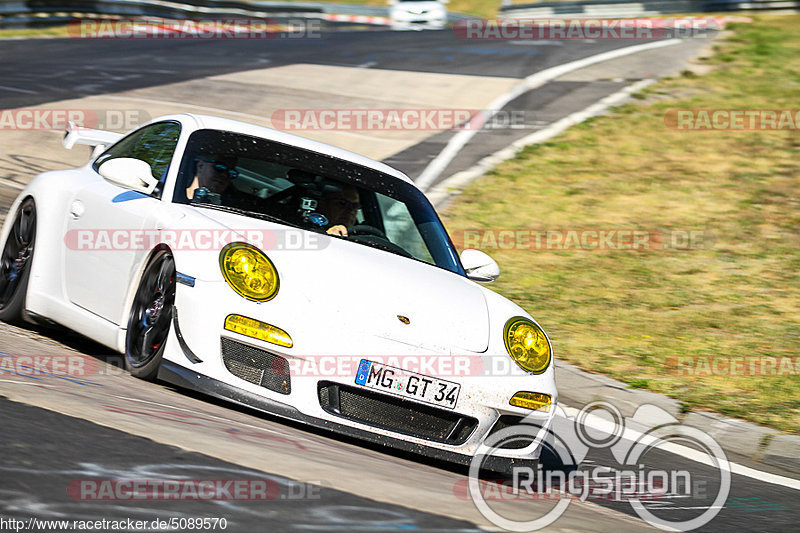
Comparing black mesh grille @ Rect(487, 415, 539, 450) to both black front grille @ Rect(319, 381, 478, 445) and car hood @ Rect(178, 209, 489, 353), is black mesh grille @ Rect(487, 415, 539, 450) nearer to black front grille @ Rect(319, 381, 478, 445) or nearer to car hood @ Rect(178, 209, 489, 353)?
black front grille @ Rect(319, 381, 478, 445)

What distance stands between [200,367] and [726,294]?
21.1 feet

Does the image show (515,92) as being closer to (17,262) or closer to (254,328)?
(17,262)

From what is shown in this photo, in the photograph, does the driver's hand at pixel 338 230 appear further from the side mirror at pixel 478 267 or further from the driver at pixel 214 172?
the side mirror at pixel 478 267

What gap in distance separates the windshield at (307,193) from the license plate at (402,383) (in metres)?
1.17

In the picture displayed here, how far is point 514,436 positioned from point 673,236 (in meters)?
6.91

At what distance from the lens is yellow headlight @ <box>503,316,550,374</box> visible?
5.21 metres

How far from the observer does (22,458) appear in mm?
3416

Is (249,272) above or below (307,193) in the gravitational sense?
below

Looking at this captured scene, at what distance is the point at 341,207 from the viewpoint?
19.7 ft

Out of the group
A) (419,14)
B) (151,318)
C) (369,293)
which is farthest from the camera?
(419,14)

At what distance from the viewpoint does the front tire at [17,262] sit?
6.29 metres

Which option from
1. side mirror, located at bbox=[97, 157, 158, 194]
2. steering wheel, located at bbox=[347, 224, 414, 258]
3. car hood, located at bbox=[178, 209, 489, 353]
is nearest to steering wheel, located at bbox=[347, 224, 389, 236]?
steering wheel, located at bbox=[347, 224, 414, 258]

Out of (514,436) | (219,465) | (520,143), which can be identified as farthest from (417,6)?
(219,465)

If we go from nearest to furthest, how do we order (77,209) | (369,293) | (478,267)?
1. (369,293)
2. (77,209)
3. (478,267)
